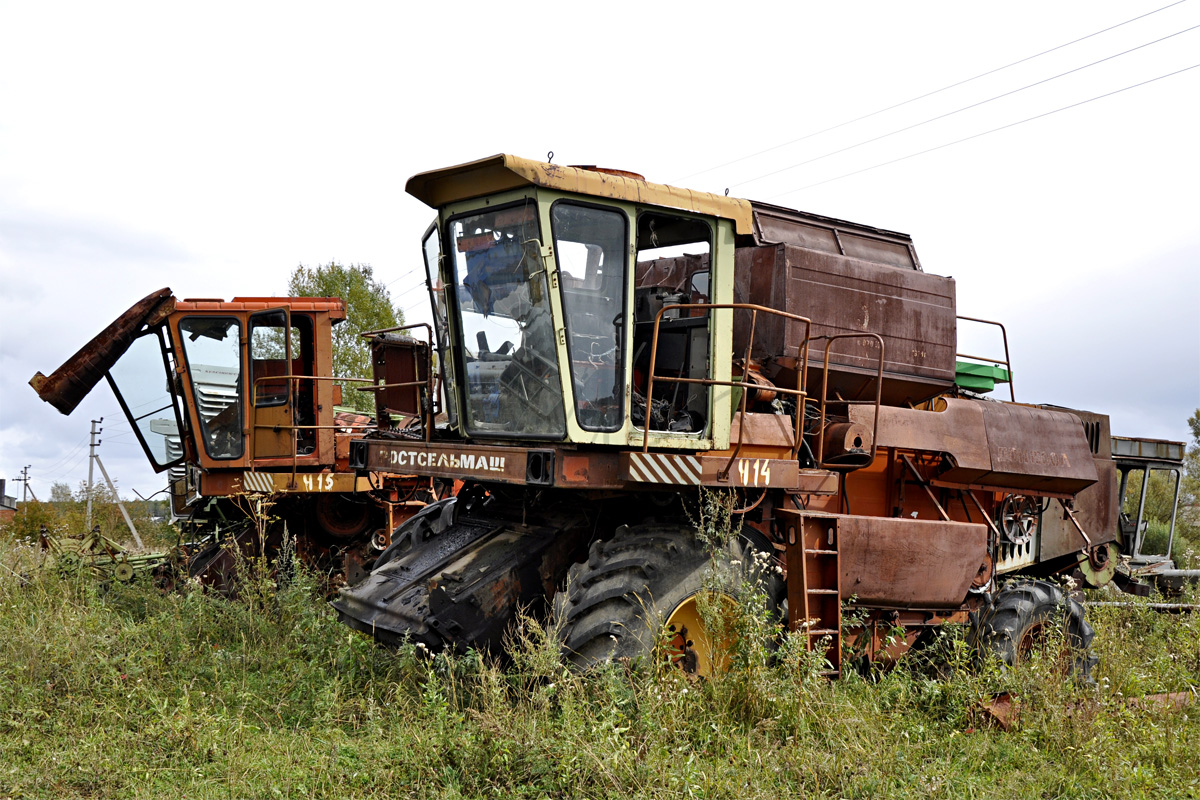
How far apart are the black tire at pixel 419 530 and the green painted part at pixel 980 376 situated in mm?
4950

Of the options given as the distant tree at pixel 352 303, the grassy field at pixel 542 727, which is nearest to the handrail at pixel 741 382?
the grassy field at pixel 542 727

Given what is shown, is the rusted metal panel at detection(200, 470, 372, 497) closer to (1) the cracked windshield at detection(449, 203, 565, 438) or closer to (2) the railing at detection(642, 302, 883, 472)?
(1) the cracked windshield at detection(449, 203, 565, 438)

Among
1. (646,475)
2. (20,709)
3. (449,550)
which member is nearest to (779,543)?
(646,475)

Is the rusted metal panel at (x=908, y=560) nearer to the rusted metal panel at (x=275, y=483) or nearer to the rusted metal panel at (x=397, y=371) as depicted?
the rusted metal panel at (x=397, y=371)

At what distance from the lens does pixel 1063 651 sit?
690 centimetres

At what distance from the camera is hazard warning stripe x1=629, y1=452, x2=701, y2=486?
5.66 metres

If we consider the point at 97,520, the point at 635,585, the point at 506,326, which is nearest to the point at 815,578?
the point at 635,585

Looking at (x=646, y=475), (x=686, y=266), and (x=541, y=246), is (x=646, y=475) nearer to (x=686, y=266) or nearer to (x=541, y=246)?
(x=541, y=246)

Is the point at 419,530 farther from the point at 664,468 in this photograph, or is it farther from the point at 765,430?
the point at 765,430

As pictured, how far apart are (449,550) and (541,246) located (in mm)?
2463

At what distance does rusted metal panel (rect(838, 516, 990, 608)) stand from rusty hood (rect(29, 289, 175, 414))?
788 centimetres

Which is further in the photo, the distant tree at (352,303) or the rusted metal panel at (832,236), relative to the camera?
the distant tree at (352,303)

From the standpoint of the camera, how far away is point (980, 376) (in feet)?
28.9

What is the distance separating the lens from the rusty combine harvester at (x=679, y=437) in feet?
18.8
